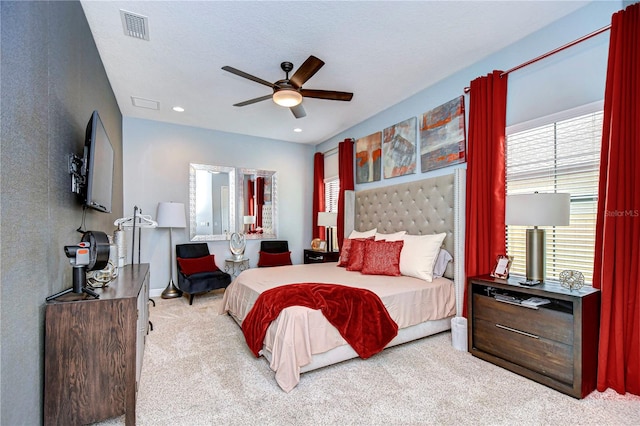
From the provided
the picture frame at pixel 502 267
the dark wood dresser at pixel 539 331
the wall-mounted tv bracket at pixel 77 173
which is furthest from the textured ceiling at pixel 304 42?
the dark wood dresser at pixel 539 331

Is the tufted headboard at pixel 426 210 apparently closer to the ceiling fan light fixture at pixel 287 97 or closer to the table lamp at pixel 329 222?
the table lamp at pixel 329 222

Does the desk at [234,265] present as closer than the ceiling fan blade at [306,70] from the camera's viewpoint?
No

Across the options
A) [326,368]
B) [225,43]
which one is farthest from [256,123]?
[326,368]

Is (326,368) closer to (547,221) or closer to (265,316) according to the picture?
(265,316)

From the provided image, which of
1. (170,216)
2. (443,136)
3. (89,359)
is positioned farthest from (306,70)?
(170,216)

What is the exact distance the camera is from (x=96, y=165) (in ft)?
7.08

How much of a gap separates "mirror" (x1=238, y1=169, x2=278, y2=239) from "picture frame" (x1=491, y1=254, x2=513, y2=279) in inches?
161

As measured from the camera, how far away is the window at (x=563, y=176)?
2400 mm

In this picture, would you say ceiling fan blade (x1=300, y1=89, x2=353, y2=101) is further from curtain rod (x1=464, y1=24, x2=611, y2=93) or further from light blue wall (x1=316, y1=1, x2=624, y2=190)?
curtain rod (x1=464, y1=24, x2=611, y2=93)

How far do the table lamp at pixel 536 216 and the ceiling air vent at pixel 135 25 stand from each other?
3.41m

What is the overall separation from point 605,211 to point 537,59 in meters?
1.46

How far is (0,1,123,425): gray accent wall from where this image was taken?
1.24 metres

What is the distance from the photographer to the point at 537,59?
263cm

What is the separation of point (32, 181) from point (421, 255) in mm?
3196
